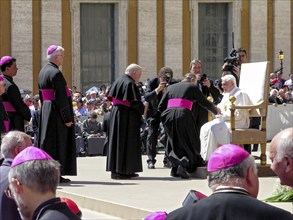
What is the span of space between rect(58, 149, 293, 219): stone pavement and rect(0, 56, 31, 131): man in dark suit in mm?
1140

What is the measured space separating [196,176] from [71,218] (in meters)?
9.71

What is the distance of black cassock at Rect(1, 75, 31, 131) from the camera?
543 inches

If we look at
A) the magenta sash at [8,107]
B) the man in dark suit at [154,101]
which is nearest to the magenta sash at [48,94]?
the magenta sash at [8,107]

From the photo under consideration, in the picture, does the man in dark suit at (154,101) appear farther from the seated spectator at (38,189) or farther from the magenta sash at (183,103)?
the seated spectator at (38,189)


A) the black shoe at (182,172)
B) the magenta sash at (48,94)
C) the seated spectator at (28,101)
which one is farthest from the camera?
the seated spectator at (28,101)

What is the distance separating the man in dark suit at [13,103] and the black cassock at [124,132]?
4.30 ft

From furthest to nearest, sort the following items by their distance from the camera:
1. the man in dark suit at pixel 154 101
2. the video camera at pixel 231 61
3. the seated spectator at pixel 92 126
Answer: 1. the seated spectator at pixel 92 126
2. the video camera at pixel 231 61
3. the man in dark suit at pixel 154 101

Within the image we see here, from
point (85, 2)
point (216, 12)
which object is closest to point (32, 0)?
point (85, 2)

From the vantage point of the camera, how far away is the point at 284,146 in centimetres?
481

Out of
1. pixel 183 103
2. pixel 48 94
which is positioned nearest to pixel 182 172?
pixel 183 103

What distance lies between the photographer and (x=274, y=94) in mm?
25859

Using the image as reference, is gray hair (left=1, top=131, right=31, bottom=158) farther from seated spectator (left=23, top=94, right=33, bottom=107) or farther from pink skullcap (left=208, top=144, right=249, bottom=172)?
seated spectator (left=23, top=94, right=33, bottom=107)

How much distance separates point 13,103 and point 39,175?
9.16m

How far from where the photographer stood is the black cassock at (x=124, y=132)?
46.6ft
